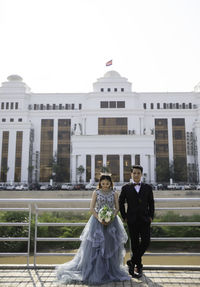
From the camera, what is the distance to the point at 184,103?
52.9m

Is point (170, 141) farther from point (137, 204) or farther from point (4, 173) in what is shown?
point (137, 204)

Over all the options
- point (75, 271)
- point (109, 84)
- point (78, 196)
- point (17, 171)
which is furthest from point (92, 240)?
point (109, 84)

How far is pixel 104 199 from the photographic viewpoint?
4.89 metres

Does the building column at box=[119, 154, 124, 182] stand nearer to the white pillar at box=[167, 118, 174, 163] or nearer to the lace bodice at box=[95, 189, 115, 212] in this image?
the white pillar at box=[167, 118, 174, 163]

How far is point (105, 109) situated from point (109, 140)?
719 cm

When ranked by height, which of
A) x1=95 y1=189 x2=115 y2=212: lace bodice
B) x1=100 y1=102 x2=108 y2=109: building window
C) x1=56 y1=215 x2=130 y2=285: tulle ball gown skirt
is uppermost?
x1=100 y1=102 x2=108 y2=109: building window

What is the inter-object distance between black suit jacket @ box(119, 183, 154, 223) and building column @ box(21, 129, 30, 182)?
4445cm

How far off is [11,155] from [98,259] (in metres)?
46.4

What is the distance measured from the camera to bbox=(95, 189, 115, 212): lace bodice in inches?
192

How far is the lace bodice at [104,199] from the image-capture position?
4.88 metres

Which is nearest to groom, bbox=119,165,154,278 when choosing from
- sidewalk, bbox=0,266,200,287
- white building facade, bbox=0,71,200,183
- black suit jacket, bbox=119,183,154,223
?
black suit jacket, bbox=119,183,154,223

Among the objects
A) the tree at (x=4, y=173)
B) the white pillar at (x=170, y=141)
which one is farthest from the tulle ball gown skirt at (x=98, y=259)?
the white pillar at (x=170, y=141)

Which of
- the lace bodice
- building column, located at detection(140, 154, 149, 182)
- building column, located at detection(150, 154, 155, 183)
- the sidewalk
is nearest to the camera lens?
the sidewalk

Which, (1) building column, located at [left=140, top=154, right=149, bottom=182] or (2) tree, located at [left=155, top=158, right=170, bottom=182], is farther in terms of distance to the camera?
(1) building column, located at [left=140, top=154, right=149, bottom=182]
